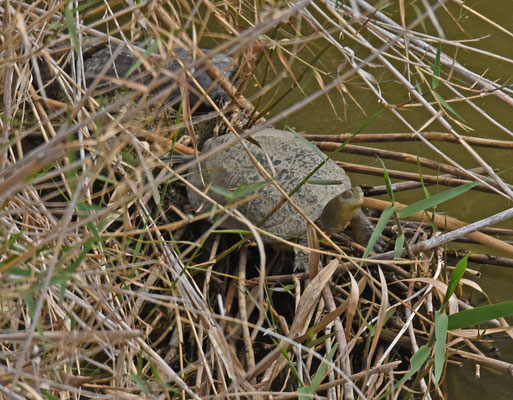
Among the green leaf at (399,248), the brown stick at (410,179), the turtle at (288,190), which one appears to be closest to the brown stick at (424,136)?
the brown stick at (410,179)

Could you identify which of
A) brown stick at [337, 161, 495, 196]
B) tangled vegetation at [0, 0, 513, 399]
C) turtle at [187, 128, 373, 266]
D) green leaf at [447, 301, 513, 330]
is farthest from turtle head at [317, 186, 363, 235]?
green leaf at [447, 301, 513, 330]

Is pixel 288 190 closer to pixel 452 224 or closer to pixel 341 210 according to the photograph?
pixel 341 210

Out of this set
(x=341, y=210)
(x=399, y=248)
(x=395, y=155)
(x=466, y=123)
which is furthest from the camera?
(x=466, y=123)

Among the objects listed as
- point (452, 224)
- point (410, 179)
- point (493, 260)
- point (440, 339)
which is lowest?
point (493, 260)

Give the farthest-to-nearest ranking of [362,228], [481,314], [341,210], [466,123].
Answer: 1. [466,123]
2. [362,228]
3. [341,210]
4. [481,314]

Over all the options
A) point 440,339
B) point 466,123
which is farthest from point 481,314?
point 466,123

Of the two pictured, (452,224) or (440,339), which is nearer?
(440,339)

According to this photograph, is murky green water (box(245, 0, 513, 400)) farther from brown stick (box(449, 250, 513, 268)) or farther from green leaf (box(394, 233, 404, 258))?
green leaf (box(394, 233, 404, 258))
